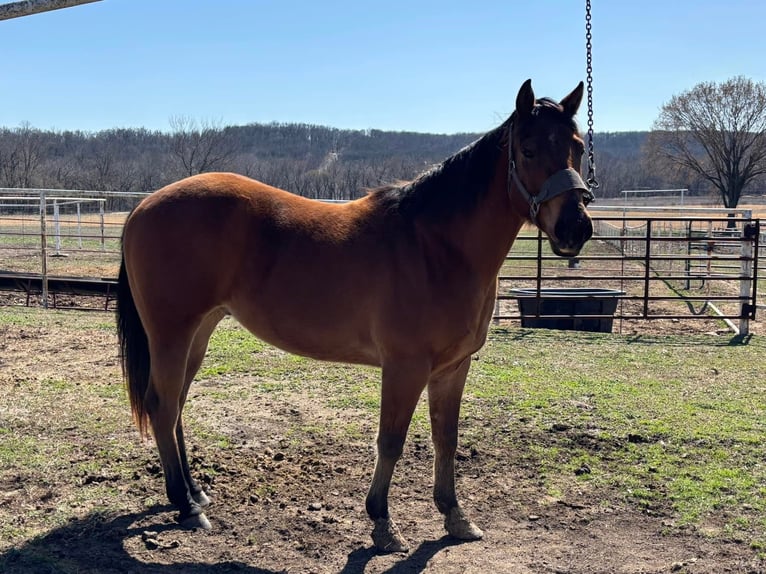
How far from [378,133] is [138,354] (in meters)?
103

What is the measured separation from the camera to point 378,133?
104 meters

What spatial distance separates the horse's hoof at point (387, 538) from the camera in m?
3.26

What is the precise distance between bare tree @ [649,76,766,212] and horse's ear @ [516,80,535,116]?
41.8 metres

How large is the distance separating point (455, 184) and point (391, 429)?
1.32m

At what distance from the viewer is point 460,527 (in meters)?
3.42

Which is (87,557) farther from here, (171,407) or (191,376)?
(191,376)

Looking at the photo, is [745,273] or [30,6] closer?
[30,6]

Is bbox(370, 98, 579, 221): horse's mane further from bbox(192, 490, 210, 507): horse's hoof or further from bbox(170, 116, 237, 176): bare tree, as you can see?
bbox(170, 116, 237, 176): bare tree

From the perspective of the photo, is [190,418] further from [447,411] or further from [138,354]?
[447,411]

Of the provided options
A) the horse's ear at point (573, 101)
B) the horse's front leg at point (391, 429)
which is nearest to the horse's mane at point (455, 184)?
the horse's ear at point (573, 101)

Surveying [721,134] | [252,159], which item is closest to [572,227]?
[721,134]

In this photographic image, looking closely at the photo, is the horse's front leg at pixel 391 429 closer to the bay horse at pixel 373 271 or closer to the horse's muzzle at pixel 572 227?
the bay horse at pixel 373 271

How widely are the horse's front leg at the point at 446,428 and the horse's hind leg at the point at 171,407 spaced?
4.26 ft

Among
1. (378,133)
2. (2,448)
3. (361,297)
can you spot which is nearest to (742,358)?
(361,297)
